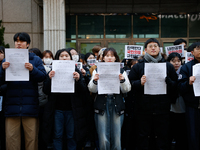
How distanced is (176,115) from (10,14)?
28.3 feet

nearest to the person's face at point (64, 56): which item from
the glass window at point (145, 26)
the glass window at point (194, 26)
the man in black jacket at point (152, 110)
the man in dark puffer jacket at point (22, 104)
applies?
the man in dark puffer jacket at point (22, 104)

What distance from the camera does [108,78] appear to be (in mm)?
3266

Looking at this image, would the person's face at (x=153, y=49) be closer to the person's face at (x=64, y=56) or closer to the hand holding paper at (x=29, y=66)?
the person's face at (x=64, y=56)

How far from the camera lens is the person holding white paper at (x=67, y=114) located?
11.0 ft

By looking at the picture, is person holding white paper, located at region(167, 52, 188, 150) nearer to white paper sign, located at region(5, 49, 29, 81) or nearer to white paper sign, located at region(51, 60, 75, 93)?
white paper sign, located at region(51, 60, 75, 93)

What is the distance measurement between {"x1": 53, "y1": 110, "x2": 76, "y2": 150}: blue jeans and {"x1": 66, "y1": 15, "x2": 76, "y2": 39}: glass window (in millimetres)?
7485

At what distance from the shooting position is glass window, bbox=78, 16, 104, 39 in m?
10.3

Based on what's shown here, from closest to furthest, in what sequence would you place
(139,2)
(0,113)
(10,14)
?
1. (0,113)
2. (10,14)
3. (139,2)

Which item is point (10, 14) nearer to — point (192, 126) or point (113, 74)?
point (113, 74)

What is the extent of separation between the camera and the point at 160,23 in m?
10.4

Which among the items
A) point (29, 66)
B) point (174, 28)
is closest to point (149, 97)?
point (29, 66)

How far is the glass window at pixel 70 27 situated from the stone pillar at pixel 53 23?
6.92ft

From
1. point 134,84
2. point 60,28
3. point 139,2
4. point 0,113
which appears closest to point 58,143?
point 0,113

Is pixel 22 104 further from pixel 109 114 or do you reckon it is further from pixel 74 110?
pixel 109 114
